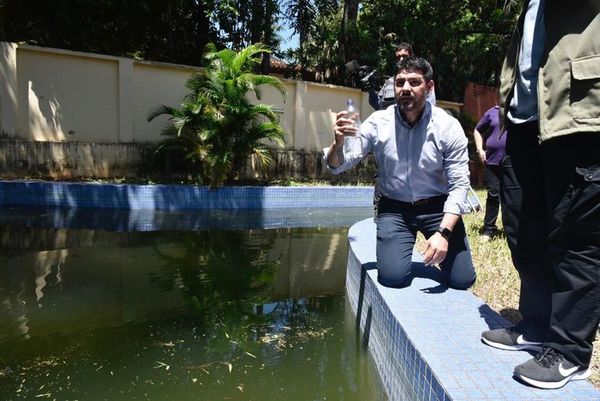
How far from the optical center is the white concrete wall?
843cm

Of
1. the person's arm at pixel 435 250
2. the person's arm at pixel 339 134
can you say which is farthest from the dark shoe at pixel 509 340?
the person's arm at pixel 339 134

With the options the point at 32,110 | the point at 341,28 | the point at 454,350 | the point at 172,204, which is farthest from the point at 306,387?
the point at 341,28

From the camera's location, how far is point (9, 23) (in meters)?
10.8

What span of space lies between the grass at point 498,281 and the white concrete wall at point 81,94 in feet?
22.5

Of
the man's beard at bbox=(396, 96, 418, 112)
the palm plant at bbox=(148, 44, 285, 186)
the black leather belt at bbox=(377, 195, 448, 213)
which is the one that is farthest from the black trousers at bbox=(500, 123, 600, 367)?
the palm plant at bbox=(148, 44, 285, 186)

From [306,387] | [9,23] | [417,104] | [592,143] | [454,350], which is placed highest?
[9,23]

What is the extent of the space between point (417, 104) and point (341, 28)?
9717mm

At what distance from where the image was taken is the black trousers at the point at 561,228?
5.45 feet

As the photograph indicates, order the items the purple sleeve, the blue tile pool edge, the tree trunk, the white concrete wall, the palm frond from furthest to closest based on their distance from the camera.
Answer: the tree trunk, the palm frond, the white concrete wall, the blue tile pool edge, the purple sleeve

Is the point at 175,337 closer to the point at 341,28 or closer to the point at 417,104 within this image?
the point at 417,104

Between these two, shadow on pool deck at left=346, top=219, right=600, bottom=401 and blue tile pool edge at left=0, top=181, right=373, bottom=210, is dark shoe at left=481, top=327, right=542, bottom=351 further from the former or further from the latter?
blue tile pool edge at left=0, top=181, right=373, bottom=210

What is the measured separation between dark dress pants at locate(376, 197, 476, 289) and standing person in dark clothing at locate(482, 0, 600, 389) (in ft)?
2.73

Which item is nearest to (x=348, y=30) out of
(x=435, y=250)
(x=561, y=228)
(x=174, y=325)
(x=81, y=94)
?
(x=81, y=94)

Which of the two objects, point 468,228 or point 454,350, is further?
point 468,228
